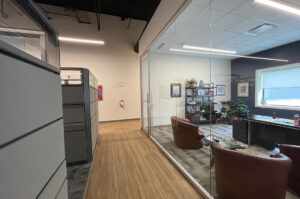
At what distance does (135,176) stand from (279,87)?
347cm

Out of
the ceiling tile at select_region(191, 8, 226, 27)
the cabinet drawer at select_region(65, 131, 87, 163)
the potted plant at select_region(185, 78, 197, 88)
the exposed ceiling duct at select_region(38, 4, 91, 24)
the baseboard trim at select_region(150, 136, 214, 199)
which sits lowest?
the baseboard trim at select_region(150, 136, 214, 199)

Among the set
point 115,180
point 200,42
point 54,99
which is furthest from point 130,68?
point 54,99

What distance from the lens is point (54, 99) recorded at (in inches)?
41.8

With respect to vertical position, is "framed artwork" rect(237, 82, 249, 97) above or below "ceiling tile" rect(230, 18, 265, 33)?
below

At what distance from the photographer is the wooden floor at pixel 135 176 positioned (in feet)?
6.36

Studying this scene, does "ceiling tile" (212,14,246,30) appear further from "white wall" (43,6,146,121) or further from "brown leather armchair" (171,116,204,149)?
"white wall" (43,6,146,121)

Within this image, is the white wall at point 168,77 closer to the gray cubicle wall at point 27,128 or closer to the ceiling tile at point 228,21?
the ceiling tile at point 228,21

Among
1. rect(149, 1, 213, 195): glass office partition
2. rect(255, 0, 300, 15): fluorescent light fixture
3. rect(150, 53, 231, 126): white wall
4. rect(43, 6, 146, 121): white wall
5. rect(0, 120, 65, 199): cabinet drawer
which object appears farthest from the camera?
rect(43, 6, 146, 121): white wall

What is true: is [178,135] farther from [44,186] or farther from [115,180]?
[44,186]

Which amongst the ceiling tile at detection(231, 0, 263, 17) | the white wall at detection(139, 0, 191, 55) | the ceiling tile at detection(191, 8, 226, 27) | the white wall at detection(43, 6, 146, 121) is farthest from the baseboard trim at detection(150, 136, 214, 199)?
the white wall at detection(43, 6, 146, 121)

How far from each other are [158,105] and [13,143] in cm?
409

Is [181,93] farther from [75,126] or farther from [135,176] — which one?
→ [75,126]

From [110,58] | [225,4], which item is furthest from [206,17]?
[110,58]

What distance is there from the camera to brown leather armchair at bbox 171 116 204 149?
3084 millimetres
